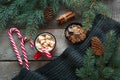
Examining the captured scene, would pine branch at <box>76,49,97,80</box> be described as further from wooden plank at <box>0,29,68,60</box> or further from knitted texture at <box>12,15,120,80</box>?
wooden plank at <box>0,29,68,60</box>

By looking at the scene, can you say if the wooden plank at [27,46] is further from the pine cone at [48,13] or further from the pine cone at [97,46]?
the pine cone at [97,46]

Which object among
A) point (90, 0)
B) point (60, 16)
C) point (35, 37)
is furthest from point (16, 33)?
point (90, 0)

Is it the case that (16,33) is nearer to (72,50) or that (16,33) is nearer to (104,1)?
(72,50)

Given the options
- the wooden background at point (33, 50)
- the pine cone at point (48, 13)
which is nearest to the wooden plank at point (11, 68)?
the wooden background at point (33, 50)

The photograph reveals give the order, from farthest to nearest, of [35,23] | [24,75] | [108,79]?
[35,23] < [24,75] < [108,79]

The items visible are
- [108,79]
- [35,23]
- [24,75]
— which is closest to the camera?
[108,79]

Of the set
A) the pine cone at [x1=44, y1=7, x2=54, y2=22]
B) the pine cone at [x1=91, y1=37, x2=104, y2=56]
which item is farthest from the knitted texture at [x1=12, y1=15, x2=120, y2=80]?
the pine cone at [x1=44, y1=7, x2=54, y2=22]

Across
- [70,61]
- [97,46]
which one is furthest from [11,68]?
[97,46]

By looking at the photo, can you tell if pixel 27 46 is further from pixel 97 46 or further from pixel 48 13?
pixel 97 46
